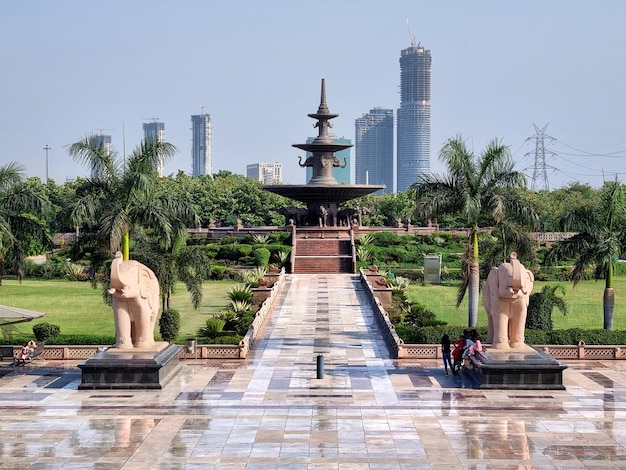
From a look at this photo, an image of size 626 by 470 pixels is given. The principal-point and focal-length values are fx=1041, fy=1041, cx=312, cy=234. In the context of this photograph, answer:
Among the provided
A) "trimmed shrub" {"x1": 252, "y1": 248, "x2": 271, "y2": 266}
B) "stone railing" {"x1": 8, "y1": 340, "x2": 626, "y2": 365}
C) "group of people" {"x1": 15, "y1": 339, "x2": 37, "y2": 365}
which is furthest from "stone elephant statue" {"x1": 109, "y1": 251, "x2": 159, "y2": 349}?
"trimmed shrub" {"x1": 252, "y1": 248, "x2": 271, "y2": 266}

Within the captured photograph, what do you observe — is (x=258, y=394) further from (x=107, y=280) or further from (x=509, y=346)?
(x=107, y=280)

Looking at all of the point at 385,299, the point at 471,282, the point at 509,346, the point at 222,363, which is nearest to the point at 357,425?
the point at 509,346

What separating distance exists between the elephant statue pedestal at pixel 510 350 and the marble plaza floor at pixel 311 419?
461 mm

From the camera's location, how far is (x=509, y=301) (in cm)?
2983

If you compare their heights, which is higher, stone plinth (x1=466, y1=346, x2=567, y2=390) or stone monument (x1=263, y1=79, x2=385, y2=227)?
stone monument (x1=263, y1=79, x2=385, y2=227)

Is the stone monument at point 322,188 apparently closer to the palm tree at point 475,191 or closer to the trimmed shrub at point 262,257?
the trimmed shrub at point 262,257

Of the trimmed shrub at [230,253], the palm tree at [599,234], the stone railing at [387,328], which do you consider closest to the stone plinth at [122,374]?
the stone railing at [387,328]

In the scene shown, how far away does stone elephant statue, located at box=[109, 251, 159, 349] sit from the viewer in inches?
1138

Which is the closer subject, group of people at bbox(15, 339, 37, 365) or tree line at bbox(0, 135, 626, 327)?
group of people at bbox(15, 339, 37, 365)

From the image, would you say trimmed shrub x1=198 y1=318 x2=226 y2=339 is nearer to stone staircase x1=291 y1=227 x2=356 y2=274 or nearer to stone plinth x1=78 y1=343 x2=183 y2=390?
stone plinth x1=78 y1=343 x2=183 y2=390

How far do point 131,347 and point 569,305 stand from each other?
30.2 metres

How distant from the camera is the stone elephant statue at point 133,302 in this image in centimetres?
2891

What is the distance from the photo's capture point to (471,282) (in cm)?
3931

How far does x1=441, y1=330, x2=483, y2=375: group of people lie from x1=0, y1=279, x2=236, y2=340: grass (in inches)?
532
